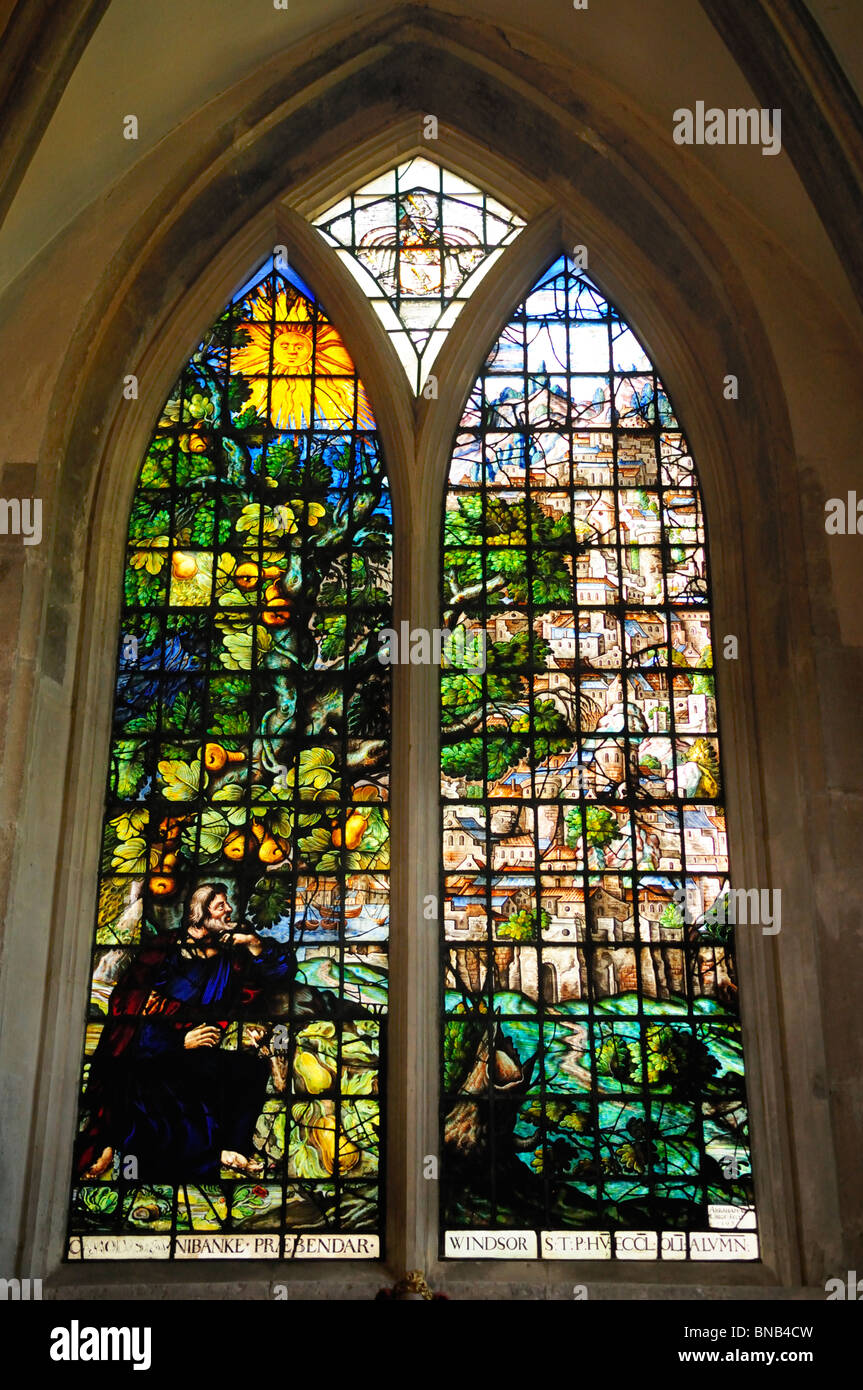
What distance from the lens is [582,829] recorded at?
684cm

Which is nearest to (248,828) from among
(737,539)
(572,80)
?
(737,539)

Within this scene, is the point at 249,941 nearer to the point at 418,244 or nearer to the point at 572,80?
the point at 418,244

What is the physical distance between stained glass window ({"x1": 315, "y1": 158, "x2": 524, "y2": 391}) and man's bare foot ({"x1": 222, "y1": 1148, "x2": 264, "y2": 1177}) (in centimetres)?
370

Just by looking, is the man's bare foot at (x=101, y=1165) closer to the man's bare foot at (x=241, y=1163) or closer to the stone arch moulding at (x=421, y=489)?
the stone arch moulding at (x=421, y=489)

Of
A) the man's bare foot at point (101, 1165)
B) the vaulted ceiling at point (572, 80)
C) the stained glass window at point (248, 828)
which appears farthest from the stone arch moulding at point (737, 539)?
the man's bare foot at point (101, 1165)

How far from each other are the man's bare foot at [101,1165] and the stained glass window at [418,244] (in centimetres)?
382

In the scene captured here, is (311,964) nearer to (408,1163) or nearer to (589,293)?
(408,1163)

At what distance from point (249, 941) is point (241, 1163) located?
0.89 metres

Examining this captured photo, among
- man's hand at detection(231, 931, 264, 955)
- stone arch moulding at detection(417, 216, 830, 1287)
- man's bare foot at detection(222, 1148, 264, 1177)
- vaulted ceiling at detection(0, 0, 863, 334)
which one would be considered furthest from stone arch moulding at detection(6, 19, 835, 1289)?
man's hand at detection(231, 931, 264, 955)

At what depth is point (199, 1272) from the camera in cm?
612

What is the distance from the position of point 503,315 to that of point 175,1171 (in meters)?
4.29

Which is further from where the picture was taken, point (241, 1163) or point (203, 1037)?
point (203, 1037)

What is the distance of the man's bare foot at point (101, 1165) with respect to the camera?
20.8 ft

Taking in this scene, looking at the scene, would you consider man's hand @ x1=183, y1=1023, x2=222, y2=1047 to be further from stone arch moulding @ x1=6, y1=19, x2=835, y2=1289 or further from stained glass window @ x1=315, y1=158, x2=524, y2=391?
stained glass window @ x1=315, y1=158, x2=524, y2=391
